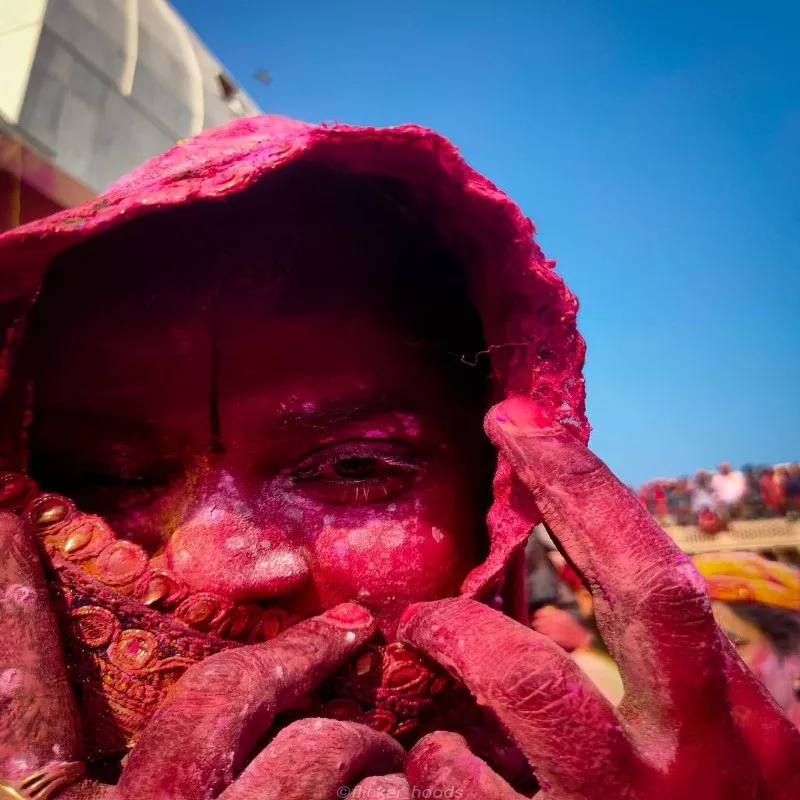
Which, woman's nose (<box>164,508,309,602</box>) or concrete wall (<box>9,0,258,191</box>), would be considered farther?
concrete wall (<box>9,0,258,191</box>)

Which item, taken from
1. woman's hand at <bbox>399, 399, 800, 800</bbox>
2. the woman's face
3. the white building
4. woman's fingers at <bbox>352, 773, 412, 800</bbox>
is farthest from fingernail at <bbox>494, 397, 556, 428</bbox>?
the white building

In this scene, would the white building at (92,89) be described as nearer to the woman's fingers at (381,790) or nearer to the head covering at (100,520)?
the head covering at (100,520)

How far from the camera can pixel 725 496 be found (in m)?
3.89

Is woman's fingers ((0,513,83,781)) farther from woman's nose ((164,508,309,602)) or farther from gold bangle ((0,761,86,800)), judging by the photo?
woman's nose ((164,508,309,602))

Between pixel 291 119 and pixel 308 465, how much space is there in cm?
88

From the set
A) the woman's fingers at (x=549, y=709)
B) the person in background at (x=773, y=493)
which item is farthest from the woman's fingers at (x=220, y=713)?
the person in background at (x=773, y=493)

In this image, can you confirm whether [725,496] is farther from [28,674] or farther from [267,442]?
[28,674]

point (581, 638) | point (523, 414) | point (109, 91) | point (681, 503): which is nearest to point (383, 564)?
point (523, 414)

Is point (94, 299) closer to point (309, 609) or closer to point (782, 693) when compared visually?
point (309, 609)

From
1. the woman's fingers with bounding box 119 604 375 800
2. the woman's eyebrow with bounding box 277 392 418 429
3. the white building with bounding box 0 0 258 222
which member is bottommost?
the woman's fingers with bounding box 119 604 375 800

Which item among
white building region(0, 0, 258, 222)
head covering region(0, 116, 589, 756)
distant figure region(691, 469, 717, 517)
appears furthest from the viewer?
distant figure region(691, 469, 717, 517)

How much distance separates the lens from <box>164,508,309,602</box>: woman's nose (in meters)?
1.22

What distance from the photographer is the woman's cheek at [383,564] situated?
4.19 feet

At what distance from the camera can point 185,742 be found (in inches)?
32.6
